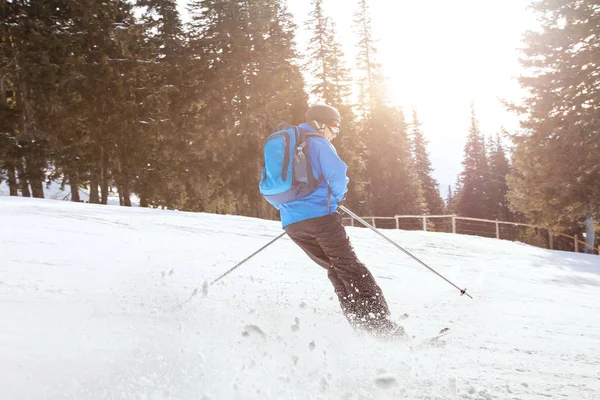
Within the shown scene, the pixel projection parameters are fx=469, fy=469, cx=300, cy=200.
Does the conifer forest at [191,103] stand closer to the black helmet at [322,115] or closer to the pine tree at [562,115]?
the pine tree at [562,115]

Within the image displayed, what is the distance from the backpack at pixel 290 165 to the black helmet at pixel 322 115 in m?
0.20

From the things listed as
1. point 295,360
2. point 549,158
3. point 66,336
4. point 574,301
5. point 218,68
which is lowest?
point 574,301

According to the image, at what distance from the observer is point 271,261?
23.9 feet

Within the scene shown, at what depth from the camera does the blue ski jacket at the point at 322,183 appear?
141 inches

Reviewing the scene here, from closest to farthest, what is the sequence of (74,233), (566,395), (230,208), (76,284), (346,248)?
(566,395) < (346,248) < (76,284) < (74,233) < (230,208)

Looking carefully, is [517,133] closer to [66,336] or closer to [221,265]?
[221,265]

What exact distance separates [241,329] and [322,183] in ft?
4.21

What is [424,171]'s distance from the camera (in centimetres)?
4925

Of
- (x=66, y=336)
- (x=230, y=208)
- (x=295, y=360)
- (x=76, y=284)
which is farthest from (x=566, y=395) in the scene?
(x=230, y=208)

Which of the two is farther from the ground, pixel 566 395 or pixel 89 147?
pixel 89 147

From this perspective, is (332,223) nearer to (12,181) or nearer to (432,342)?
(432,342)

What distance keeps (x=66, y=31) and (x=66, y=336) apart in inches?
787

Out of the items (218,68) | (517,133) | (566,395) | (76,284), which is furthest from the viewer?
(218,68)

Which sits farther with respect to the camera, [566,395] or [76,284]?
[76,284]
